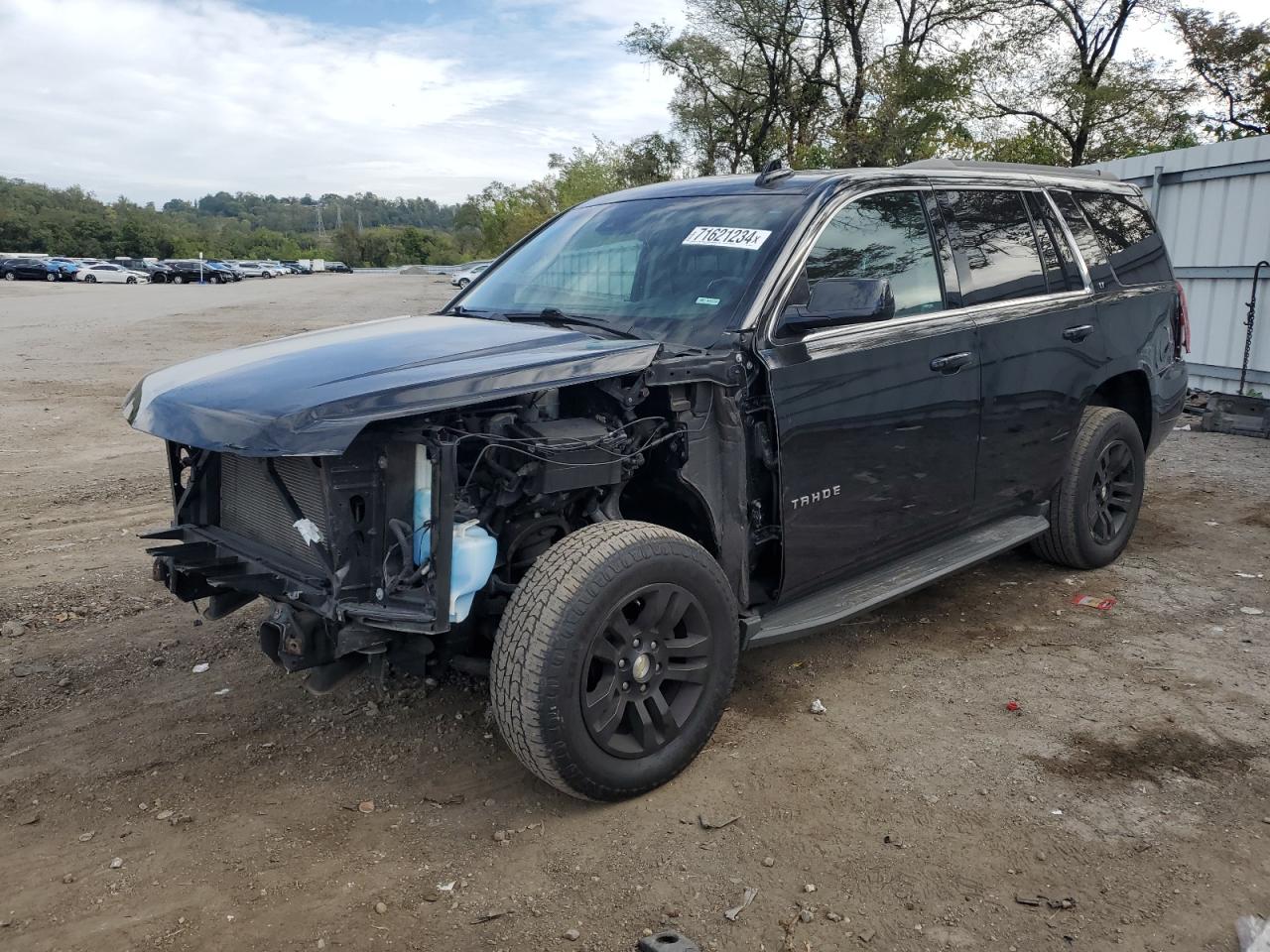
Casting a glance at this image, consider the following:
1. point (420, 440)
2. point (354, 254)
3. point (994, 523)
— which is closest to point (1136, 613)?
point (994, 523)

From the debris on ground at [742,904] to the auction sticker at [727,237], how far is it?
221cm

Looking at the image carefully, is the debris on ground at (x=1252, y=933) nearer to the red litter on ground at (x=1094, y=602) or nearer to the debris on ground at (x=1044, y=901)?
the debris on ground at (x=1044, y=901)

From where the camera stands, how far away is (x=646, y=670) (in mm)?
3145

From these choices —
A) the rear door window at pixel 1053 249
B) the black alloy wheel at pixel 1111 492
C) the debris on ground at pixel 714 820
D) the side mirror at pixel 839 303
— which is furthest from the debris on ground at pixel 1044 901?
the rear door window at pixel 1053 249

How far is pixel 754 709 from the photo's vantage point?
384 cm

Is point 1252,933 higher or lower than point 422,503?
lower

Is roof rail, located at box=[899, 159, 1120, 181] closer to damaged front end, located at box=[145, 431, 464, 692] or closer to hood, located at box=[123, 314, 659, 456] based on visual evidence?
hood, located at box=[123, 314, 659, 456]

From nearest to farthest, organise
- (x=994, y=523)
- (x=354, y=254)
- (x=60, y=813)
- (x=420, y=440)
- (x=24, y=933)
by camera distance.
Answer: (x=24, y=933), (x=420, y=440), (x=60, y=813), (x=994, y=523), (x=354, y=254)

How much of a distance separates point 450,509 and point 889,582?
1975 millimetres

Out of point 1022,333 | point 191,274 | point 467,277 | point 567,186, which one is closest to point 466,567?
point 1022,333

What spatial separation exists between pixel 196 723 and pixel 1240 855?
3584 mm

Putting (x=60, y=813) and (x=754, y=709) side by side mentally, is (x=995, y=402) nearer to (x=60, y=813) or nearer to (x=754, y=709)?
(x=754, y=709)

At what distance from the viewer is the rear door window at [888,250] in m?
3.76

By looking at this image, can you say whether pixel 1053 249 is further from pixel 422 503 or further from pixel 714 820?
pixel 422 503
